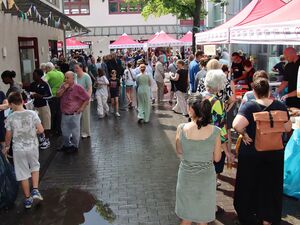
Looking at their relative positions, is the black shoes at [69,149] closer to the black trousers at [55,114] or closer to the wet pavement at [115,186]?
the wet pavement at [115,186]

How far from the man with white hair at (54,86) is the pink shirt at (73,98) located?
56.2 inches

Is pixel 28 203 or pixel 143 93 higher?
pixel 143 93

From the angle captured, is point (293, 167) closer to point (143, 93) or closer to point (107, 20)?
point (143, 93)

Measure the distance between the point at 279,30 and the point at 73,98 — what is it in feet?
14.3

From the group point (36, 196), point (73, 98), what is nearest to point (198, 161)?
point (36, 196)

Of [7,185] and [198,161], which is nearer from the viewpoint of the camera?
[198,161]

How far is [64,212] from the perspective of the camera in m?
5.57

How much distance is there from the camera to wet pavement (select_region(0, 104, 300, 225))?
17.5 ft

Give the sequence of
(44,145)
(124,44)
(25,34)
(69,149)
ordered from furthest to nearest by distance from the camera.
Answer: (124,44) → (25,34) → (44,145) → (69,149)

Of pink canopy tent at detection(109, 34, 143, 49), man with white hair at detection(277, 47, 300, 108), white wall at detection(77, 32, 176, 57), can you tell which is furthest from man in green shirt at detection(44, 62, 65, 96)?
white wall at detection(77, 32, 176, 57)

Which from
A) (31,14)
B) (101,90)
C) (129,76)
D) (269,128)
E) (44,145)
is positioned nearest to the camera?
(269,128)

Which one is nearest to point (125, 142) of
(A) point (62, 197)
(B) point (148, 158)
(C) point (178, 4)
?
(B) point (148, 158)

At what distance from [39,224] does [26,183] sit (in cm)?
72

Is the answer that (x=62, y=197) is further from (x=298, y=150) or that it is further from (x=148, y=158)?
(x=298, y=150)
